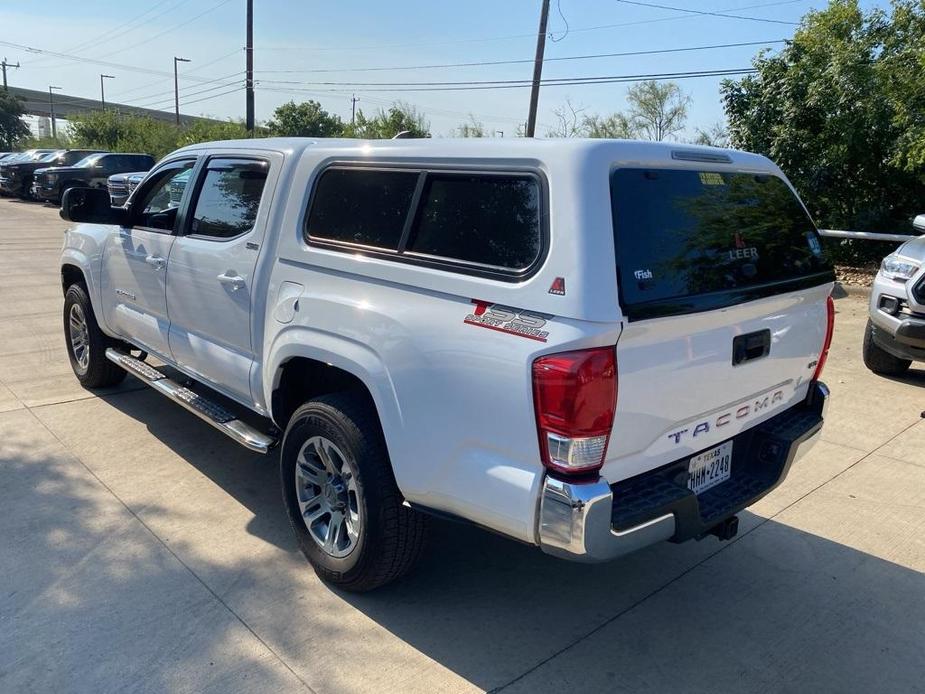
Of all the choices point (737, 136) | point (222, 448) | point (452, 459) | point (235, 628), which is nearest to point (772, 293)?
point (452, 459)

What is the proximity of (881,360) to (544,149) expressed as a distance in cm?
576

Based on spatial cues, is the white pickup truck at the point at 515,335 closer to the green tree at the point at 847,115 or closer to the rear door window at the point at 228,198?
the rear door window at the point at 228,198

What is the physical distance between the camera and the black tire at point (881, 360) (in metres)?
6.97

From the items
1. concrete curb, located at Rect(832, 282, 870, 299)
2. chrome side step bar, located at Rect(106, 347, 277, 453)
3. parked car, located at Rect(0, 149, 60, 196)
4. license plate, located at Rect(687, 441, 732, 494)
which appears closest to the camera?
license plate, located at Rect(687, 441, 732, 494)

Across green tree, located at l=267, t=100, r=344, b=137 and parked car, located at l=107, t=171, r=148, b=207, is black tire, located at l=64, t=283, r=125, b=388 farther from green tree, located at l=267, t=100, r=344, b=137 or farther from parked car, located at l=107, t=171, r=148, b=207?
green tree, located at l=267, t=100, r=344, b=137

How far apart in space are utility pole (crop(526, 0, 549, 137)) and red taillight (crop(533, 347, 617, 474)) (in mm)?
19363

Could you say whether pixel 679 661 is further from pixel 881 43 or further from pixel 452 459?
pixel 881 43

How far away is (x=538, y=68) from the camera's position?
67.0 feet

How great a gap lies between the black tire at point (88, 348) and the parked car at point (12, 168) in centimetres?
2350

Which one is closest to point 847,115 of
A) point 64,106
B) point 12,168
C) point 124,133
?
point 12,168

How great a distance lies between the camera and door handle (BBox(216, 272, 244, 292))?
151 inches

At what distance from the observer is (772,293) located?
3.12m

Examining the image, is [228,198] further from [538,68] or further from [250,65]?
[250,65]

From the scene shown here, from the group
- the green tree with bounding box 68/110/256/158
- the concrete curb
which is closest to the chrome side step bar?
the concrete curb
